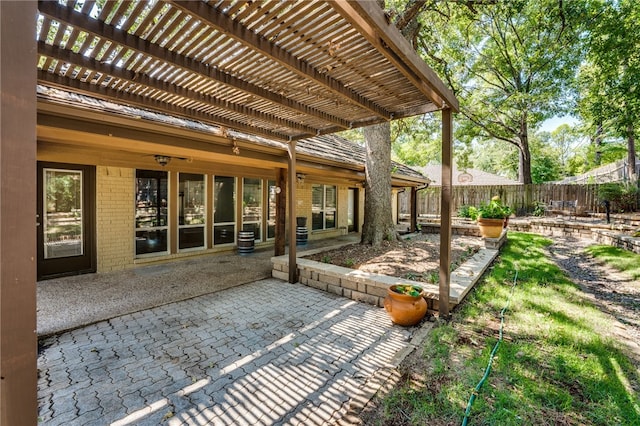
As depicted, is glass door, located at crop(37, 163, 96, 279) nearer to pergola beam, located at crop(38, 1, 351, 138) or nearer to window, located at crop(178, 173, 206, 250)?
window, located at crop(178, 173, 206, 250)

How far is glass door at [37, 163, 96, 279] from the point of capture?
17.7 feet

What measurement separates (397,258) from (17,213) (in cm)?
591

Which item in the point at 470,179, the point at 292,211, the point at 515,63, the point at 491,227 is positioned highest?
the point at 515,63

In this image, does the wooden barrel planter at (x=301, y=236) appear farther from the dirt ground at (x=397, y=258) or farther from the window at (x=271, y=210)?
the dirt ground at (x=397, y=258)

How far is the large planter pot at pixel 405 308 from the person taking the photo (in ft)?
12.2

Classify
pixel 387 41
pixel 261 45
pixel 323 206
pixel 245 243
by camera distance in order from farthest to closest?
pixel 323 206 < pixel 245 243 < pixel 261 45 < pixel 387 41

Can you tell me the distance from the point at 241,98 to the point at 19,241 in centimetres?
289

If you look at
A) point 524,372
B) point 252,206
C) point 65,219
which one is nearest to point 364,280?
point 524,372

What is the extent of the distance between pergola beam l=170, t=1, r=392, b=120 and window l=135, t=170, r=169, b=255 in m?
5.47

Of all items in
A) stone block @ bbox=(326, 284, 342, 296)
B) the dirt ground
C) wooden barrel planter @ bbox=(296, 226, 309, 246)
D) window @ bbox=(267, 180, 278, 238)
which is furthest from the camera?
wooden barrel planter @ bbox=(296, 226, 309, 246)

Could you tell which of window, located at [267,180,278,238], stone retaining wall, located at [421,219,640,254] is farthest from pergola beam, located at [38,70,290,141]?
stone retaining wall, located at [421,219,640,254]

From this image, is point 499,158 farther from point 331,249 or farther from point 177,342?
point 177,342

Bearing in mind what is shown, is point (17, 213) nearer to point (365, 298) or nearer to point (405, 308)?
point (405, 308)

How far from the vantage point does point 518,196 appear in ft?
55.9
